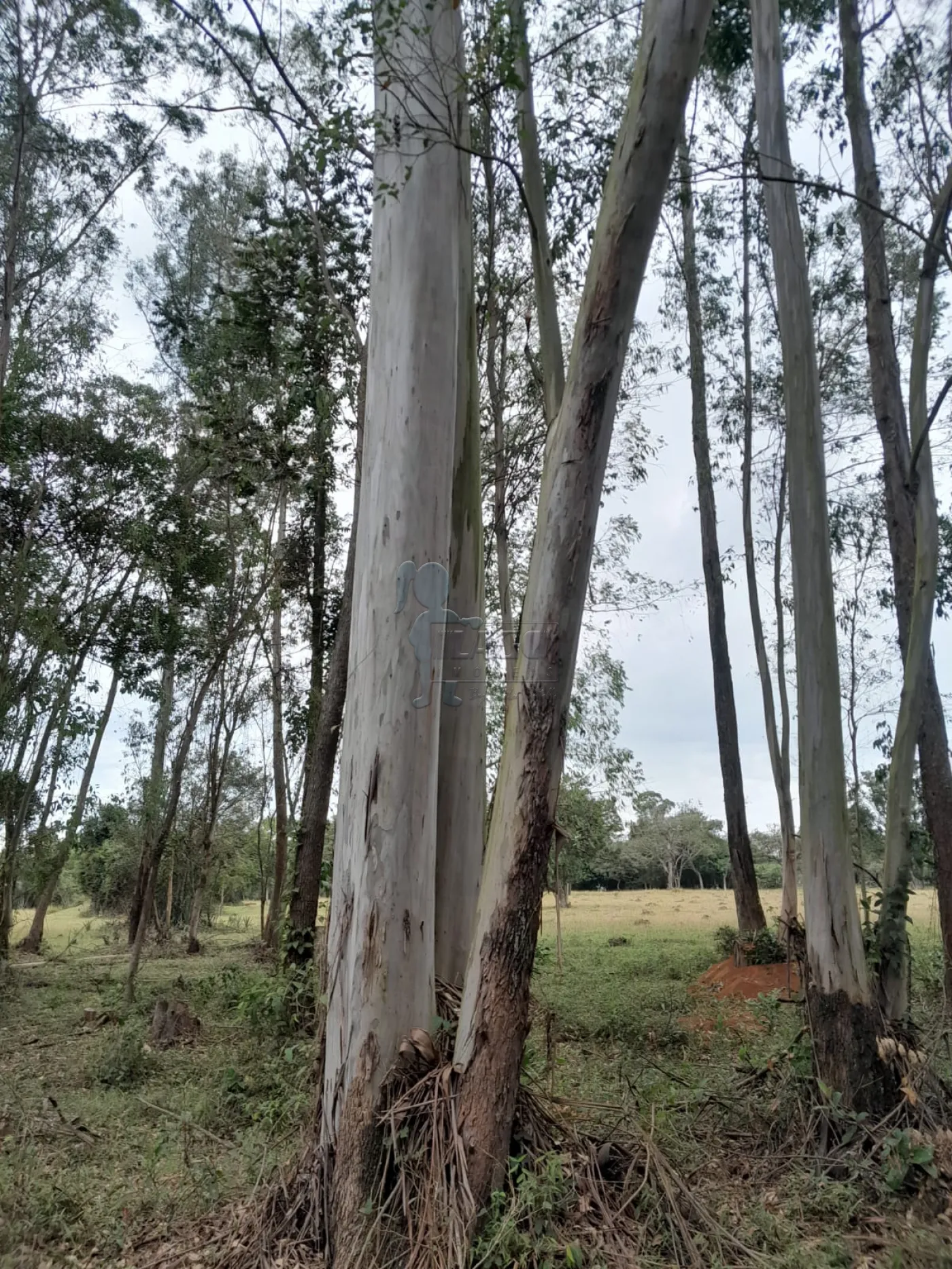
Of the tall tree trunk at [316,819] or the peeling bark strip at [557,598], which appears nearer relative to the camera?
the peeling bark strip at [557,598]

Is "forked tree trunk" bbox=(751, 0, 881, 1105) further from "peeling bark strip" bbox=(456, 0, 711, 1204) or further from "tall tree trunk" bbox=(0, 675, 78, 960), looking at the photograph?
"tall tree trunk" bbox=(0, 675, 78, 960)

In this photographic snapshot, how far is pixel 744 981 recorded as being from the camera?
9492mm

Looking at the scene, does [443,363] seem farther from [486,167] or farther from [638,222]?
[486,167]

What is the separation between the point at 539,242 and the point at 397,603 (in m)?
1.60

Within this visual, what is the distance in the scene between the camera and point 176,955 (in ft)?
51.1

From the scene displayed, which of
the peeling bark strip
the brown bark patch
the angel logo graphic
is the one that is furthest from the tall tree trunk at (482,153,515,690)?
the brown bark patch

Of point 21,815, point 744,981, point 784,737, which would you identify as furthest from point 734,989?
point 21,815

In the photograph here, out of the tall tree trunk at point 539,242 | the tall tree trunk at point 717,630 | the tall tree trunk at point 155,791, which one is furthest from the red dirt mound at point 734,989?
the tall tree trunk at point 155,791

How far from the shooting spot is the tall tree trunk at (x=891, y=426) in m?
7.56

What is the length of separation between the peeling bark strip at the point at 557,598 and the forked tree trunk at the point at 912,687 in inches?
83.4

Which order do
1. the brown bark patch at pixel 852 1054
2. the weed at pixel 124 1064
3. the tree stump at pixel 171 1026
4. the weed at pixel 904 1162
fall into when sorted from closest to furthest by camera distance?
the weed at pixel 904 1162, the brown bark patch at pixel 852 1054, the weed at pixel 124 1064, the tree stump at pixel 171 1026

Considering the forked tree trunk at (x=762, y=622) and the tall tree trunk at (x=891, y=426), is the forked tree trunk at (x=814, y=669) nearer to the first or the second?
the tall tree trunk at (x=891, y=426)

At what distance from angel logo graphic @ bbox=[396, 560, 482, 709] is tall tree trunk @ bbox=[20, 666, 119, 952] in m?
10.5

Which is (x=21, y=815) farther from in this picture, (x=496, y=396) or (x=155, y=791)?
(x=496, y=396)
